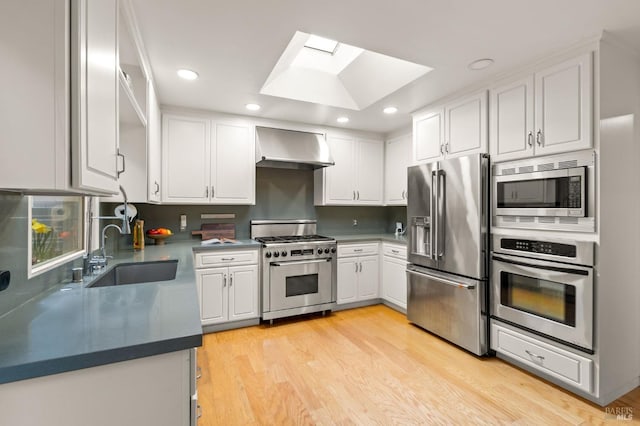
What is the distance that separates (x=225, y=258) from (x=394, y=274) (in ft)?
6.61

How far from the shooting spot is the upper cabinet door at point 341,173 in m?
4.05

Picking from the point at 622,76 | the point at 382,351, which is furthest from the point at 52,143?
the point at 622,76

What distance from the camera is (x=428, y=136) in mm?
3203

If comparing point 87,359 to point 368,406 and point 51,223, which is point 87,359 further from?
point 368,406

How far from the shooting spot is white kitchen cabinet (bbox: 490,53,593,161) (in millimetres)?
2018

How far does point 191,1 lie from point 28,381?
1783 mm

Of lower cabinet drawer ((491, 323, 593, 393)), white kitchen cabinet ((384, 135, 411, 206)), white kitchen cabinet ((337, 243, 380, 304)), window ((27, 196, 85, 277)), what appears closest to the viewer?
window ((27, 196, 85, 277))

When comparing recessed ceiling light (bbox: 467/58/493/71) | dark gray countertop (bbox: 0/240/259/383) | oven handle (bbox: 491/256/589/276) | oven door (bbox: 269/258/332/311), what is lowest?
oven door (bbox: 269/258/332/311)

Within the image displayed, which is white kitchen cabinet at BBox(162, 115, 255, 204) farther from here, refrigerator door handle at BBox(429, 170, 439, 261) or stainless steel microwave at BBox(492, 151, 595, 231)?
stainless steel microwave at BBox(492, 151, 595, 231)

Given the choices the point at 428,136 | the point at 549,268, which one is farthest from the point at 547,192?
the point at 428,136

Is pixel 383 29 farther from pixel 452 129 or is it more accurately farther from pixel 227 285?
pixel 227 285

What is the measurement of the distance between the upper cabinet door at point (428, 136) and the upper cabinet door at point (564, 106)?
2.93 ft

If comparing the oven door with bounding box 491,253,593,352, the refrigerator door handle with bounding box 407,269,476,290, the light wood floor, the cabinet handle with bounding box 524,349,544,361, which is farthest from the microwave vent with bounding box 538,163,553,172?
the light wood floor

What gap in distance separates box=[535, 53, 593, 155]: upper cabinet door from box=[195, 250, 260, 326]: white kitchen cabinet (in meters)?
2.80
